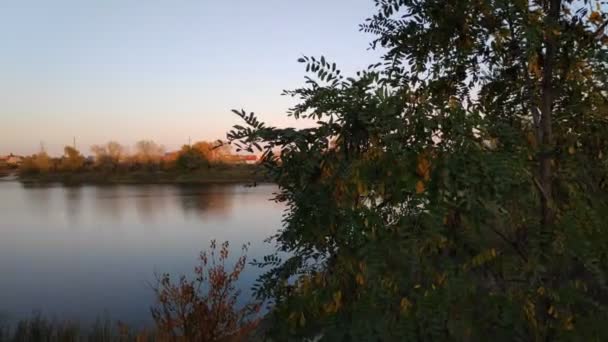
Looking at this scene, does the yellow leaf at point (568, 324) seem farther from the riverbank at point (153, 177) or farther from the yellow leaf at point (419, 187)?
the riverbank at point (153, 177)

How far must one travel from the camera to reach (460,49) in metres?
2.62

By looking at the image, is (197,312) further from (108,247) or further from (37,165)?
(37,165)

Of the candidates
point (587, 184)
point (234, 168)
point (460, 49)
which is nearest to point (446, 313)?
point (587, 184)

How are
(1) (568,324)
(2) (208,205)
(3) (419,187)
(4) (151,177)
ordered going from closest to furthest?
(3) (419,187) → (1) (568,324) → (2) (208,205) → (4) (151,177)

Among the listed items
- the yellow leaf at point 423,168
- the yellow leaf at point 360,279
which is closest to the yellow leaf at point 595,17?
the yellow leaf at point 423,168

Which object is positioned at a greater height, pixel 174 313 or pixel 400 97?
pixel 400 97

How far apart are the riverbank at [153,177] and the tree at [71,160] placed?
4.06 feet

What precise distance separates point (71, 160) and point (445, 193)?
88192 millimetres

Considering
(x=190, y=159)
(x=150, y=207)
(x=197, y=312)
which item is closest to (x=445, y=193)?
(x=197, y=312)

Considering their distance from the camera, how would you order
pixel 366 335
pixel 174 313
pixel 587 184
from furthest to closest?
pixel 174 313
pixel 587 184
pixel 366 335

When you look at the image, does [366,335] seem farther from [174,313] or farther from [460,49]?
[174,313]

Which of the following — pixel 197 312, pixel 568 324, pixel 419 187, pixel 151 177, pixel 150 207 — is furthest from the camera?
pixel 151 177

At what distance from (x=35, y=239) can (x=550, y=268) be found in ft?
83.4

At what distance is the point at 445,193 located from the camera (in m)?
1.82
